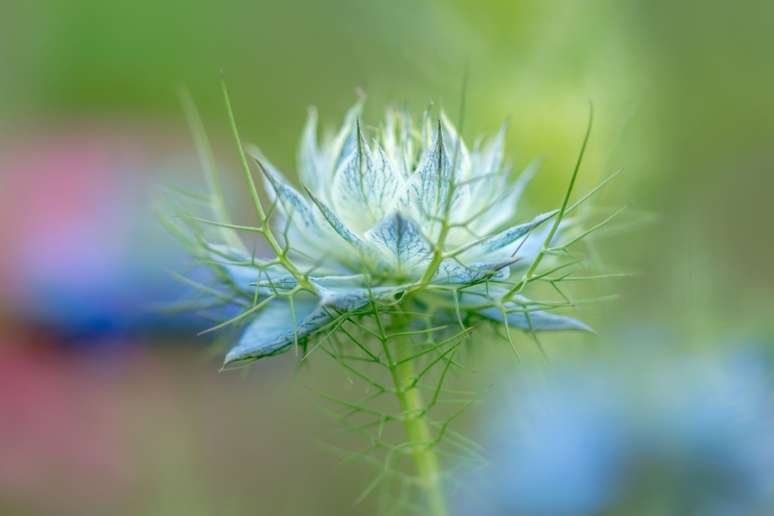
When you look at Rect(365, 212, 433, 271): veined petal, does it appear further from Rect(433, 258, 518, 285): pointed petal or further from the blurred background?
the blurred background

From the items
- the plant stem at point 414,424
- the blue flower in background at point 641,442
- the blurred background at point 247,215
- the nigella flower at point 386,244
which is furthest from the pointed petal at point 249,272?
the blurred background at point 247,215

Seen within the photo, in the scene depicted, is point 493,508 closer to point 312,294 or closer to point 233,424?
point 312,294

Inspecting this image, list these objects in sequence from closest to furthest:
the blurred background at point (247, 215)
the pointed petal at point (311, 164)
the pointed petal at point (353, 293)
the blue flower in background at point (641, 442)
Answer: the pointed petal at point (353, 293)
the pointed petal at point (311, 164)
the blue flower in background at point (641, 442)
the blurred background at point (247, 215)

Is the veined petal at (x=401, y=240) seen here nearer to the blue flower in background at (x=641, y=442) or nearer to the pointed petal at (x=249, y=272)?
the pointed petal at (x=249, y=272)

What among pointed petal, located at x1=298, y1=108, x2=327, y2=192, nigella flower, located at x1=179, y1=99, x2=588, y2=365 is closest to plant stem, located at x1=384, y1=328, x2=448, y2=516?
nigella flower, located at x1=179, y1=99, x2=588, y2=365

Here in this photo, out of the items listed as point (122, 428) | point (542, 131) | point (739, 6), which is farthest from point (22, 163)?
point (739, 6)
